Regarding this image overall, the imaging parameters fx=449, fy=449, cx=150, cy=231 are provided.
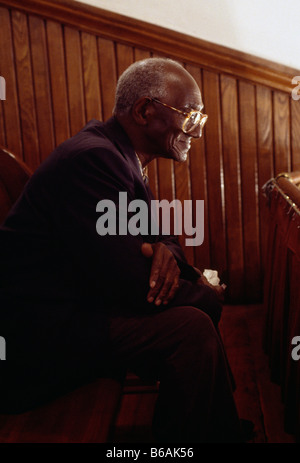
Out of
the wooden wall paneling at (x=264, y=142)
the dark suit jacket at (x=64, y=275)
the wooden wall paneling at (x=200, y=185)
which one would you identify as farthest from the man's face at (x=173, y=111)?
the wooden wall paneling at (x=264, y=142)

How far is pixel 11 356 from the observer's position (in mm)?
1135

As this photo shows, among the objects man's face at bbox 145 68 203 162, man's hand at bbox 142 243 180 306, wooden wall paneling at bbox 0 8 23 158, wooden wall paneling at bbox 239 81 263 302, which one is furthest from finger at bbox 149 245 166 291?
wooden wall paneling at bbox 0 8 23 158

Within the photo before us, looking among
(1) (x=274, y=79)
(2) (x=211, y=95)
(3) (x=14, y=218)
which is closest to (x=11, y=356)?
(3) (x=14, y=218)

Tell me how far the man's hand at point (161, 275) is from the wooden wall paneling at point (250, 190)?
1706 mm

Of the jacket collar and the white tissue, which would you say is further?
the white tissue

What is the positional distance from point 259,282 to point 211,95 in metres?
1.21

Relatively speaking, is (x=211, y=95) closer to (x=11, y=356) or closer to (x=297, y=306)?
(x=297, y=306)

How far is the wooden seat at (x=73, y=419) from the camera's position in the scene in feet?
3.16

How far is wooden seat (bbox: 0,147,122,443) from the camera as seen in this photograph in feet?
3.16

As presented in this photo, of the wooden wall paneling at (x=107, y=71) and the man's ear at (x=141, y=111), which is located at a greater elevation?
the wooden wall paneling at (x=107, y=71)

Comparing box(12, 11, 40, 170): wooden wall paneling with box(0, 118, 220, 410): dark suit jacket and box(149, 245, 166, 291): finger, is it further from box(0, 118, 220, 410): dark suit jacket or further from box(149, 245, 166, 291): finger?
box(149, 245, 166, 291): finger

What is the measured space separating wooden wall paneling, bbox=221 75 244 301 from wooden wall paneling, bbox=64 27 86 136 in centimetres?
86

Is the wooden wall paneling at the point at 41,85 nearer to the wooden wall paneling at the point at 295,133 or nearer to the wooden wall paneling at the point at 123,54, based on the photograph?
the wooden wall paneling at the point at 123,54

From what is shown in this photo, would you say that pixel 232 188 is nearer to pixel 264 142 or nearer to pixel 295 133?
pixel 264 142
